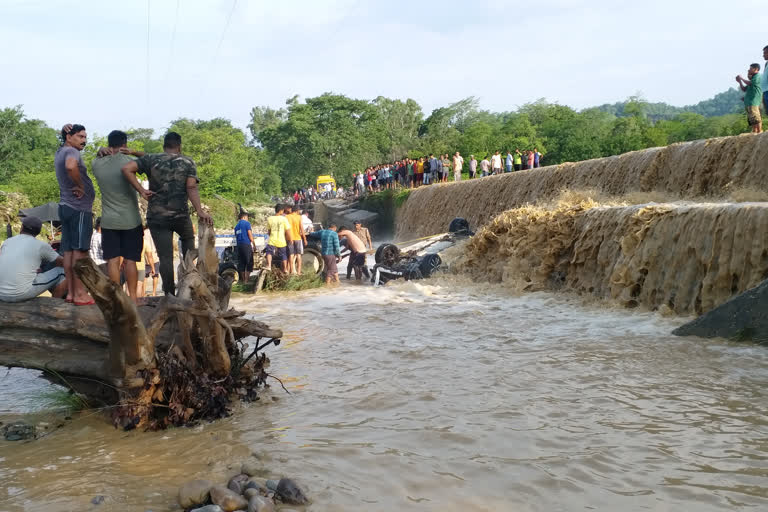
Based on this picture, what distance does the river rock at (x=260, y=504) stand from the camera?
3104mm

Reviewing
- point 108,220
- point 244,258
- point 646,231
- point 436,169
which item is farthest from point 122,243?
point 436,169

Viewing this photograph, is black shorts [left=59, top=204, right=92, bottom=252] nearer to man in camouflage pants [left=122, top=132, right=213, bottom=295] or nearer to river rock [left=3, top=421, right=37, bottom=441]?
man in camouflage pants [left=122, top=132, right=213, bottom=295]

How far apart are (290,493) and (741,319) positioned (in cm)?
533

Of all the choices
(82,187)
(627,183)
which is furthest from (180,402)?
(627,183)

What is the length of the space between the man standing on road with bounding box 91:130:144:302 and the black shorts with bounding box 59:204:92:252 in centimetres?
14

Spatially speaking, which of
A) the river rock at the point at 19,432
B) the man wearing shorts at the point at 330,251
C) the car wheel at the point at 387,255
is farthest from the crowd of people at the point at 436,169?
the river rock at the point at 19,432

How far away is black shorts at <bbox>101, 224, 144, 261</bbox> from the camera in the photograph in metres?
5.39

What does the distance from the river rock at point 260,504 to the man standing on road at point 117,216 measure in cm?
275

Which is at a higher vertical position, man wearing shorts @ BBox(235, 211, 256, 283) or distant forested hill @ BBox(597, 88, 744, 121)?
distant forested hill @ BBox(597, 88, 744, 121)

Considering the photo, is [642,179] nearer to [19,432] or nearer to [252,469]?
[252,469]

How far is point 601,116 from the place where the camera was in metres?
57.9


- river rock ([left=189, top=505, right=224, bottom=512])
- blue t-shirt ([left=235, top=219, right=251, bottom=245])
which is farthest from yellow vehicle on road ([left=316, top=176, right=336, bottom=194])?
river rock ([left=189, top=505, right=224, bottom=512])

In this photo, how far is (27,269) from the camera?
15.7 ft

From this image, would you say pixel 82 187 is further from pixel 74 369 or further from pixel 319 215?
pixel 319 215
